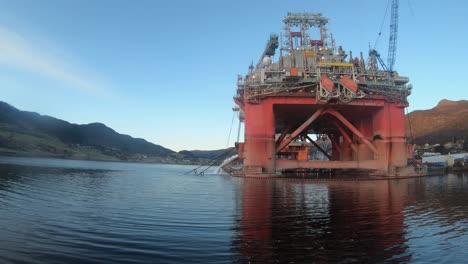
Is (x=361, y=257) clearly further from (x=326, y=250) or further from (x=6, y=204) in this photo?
(x=6, y=204)

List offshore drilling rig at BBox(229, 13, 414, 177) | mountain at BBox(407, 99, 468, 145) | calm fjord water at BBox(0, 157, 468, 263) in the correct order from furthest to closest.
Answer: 1. mountain at BBox(407, 99, 468, 145)
2. offshore drilling rig at BBox(229, 13, 414, 177)
3. calm fjord water at BBox(0, 157, 468, 263)

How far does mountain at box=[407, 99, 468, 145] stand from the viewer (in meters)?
102

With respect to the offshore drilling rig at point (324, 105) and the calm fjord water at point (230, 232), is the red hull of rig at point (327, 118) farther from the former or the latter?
the calm fjord water at point (230, 232)

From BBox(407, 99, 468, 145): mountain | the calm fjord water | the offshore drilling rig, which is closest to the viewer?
the calm fjord water

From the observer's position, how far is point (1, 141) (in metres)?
145

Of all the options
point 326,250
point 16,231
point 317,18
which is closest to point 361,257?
point 326,250

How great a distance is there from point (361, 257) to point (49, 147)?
598 ft

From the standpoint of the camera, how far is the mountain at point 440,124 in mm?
102188

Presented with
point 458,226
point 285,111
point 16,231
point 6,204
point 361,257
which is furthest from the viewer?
point 285,111

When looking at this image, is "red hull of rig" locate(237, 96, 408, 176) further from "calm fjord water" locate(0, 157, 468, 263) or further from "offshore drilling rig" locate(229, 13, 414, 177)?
"calm fjord water" locate(0, 157, 468, 263)

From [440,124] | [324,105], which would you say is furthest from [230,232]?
[440,124]

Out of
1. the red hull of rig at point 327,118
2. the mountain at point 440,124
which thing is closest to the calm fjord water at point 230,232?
the red hull of rig at point 327,118

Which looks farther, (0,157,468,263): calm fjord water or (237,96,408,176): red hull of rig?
(237,96,408,176): red hull of rig

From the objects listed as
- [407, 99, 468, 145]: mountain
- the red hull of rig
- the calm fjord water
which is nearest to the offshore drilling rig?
the red hull of rig
